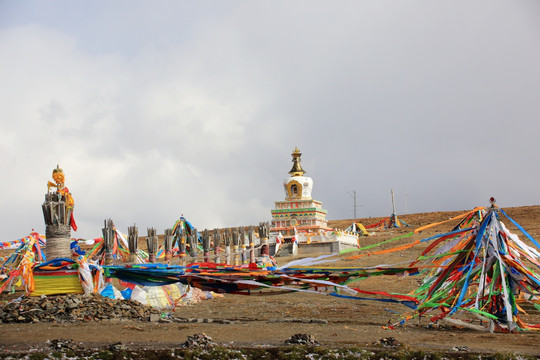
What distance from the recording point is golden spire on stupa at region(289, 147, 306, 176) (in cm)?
5893

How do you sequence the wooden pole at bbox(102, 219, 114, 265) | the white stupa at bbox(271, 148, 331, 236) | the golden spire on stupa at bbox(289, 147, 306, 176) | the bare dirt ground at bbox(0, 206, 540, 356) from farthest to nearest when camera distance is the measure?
the golden spire on stupa at bbox(289, 147, 306, 176)
the white stupa at bbox(271, 148, 331, 236)
the wooden pole at bbox(102, 219, 114, 265)
the bare dirt ground at bbox(0, 206, 540, 356)

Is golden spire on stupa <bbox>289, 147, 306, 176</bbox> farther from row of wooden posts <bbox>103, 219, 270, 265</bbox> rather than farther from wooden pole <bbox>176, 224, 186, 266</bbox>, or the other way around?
wooden pole <bbox>176, 224, 186, 266</bbox>

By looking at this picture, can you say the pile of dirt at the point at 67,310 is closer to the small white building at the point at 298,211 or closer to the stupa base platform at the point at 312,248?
the stupa base platform at the point at 312,248

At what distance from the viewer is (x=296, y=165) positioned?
59.6 meters

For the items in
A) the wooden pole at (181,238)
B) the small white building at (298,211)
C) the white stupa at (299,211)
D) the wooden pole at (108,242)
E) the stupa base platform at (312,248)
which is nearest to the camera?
the wooden pole at (108,242)

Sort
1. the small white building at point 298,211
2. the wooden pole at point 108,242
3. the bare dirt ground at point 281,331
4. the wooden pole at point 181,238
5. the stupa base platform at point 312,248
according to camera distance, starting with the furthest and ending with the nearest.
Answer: the small white building at point 298,211 < the stupa base platform at point 312,248 < the wooden pole at point 181,238 < the wooden pole at point 108,242 < the bare dirt ground at point 281,331

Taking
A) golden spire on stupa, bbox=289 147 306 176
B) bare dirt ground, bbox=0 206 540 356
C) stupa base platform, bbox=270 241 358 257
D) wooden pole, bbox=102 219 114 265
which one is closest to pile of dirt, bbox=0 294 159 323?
bare dirt ground, bbox=0 206 540 356

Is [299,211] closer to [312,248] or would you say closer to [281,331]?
[312,248]

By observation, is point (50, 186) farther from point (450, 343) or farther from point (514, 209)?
point (514, 209)

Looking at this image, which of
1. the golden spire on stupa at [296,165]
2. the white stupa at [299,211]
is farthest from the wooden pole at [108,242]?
the golden spire on stupa at [296,165]

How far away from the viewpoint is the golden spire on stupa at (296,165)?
58.9 meters

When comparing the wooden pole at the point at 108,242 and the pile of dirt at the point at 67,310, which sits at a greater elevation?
the wooden pole at the point at 108,242

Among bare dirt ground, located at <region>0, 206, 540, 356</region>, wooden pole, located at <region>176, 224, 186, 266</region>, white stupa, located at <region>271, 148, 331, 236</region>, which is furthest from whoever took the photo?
white stupa, located at <region>271, 148, 331, 236</region>

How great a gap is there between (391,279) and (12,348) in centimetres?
1895
